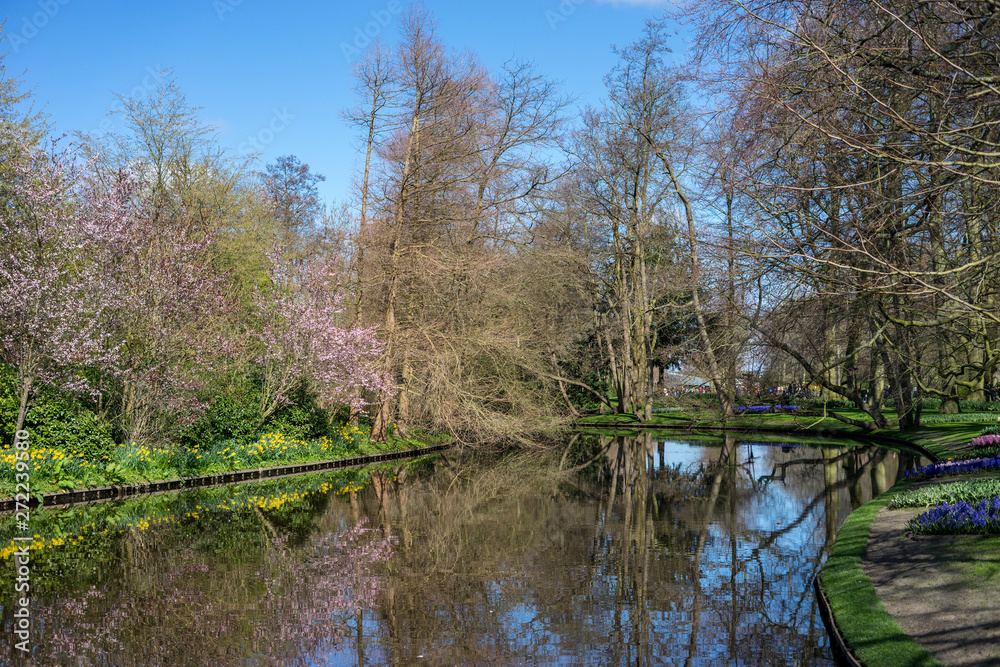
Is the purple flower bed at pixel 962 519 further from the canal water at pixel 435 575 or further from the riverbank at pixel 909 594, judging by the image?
the canal water at pixel 435 575

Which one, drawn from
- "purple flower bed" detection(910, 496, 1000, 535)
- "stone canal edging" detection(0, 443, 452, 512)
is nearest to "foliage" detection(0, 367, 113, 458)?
"stone canal edging" detection(0, 443, 452, 512)

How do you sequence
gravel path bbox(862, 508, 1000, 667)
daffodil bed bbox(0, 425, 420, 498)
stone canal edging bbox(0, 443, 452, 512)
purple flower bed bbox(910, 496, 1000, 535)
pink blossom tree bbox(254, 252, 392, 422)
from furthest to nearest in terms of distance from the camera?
pink blossom tree bbox(254, 252, 392, 422) → daffodil bed bbox(0, 425, 420, 498) → stone canal edging bbox(0, 443, 452, 512) → purple flower bed bbox(910, 496, 1000, 535) → gravel path bbox(862, 508, 1000, 667)

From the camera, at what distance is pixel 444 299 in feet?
82.3

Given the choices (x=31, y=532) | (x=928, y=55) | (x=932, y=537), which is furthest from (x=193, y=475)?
(x=928, y=55)

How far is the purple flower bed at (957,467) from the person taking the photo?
45.1 ft

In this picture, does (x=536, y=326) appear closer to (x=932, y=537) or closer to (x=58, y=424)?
(x=58, y=424)

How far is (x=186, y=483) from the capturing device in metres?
17.2

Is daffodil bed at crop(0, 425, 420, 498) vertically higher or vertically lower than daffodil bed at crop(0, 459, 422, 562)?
higher

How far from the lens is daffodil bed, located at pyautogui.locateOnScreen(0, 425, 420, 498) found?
47.6 ft

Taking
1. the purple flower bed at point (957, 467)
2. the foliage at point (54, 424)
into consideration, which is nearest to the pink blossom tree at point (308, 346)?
the foliage at point (54, 424)

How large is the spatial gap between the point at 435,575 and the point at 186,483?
30.7ft

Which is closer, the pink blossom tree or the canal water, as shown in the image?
the canal water

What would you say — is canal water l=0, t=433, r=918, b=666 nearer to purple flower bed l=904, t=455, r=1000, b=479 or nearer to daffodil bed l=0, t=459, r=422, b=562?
daffodil bed l=0, t=459, r=422, b=562

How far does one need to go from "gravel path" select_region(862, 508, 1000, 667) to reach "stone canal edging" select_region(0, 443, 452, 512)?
12901 millimetres
